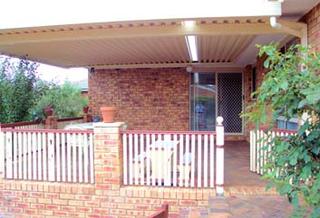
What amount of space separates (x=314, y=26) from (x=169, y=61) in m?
6.71

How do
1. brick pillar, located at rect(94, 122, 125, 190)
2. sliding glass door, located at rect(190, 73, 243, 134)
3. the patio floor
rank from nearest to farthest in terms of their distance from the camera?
brick pillar, located at rect(94, 122, 125, 190) < the patio floor < sliding glass door, located at rect(190, 73, 243, 134)

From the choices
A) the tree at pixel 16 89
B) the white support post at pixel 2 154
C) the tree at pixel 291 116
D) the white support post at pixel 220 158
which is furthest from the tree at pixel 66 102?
the tree at pixel 291 116

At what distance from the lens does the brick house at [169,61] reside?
18.4ft

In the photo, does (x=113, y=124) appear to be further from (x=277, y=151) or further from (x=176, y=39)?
(x=277, y=151)

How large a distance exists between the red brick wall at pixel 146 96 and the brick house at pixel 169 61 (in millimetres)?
35

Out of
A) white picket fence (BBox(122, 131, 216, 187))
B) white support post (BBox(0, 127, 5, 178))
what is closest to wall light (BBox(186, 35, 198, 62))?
white picket fence (BBox(122, 131, 216, 187))

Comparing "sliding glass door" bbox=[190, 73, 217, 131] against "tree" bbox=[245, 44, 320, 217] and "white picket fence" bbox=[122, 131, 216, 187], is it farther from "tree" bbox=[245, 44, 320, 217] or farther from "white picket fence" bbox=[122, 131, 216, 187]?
"tree" bbox=[245, 44, 320, 217]

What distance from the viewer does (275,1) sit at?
510 cm

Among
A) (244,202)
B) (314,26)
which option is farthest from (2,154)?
(314,26)

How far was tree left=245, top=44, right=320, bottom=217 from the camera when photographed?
7.70 ft

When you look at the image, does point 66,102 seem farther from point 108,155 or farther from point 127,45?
point 108,155

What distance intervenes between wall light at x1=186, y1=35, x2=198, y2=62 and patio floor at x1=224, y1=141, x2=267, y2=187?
9.14ft

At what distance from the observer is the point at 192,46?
852 cm

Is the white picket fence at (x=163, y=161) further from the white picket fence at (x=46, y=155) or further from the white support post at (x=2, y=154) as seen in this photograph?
the white support post at (x=2, y=154)
